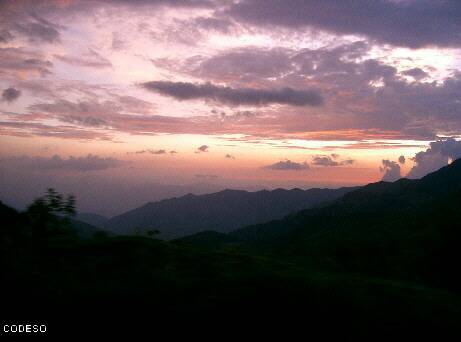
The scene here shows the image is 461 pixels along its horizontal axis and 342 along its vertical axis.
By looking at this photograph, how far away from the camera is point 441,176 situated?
482 feet

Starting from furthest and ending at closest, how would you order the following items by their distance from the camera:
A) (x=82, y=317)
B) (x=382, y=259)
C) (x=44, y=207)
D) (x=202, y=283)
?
(x=382, y=259) → (x=44, y=207) → (x=202, y=283) → (x=82, y=317)

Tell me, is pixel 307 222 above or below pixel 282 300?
below

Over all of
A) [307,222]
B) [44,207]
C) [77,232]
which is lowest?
[307,222]

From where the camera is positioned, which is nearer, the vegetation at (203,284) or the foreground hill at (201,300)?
the foreground hill at (201,300)

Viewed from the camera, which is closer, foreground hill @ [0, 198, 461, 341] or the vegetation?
foreground hill @ [0, 198, 461, 341]

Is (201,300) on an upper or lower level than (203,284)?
lower

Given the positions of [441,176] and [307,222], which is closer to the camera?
[307,222]

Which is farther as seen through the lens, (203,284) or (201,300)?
(203,284)

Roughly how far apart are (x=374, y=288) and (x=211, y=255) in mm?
3440

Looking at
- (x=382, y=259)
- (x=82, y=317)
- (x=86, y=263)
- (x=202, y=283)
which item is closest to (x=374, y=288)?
A: (x=202, y=283)

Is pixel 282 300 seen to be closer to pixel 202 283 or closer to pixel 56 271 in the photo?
A: pixel 202 283

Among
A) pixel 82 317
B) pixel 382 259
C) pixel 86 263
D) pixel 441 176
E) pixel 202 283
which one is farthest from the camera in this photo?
pixel 441 176

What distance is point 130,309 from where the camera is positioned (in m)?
6.29

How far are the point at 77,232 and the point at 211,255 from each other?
9.85ft
